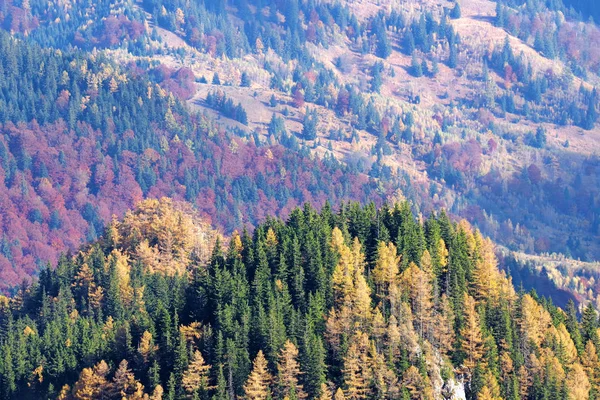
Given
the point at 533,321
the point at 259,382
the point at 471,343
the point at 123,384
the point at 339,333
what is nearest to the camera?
the point at 259,382

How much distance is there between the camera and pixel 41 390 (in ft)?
585

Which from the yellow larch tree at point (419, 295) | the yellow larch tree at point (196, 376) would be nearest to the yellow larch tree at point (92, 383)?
the yellow larch tree at point (196, 376)

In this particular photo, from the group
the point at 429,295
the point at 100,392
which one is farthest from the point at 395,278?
the point at 100,392

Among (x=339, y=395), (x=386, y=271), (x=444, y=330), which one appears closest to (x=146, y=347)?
(x=339, y=395)

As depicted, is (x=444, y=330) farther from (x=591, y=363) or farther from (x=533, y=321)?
(x=591, y=363)

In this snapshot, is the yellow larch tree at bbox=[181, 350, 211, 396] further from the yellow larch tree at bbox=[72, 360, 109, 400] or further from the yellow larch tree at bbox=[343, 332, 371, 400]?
the yellow larch tree at bbox=[343, 332, 371, 400]

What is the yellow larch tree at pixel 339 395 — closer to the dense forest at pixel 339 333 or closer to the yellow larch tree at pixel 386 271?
the dense forest at pixel 339 333

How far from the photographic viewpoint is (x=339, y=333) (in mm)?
157875

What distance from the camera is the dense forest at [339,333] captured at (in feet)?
502

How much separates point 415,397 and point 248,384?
17182 millimetres

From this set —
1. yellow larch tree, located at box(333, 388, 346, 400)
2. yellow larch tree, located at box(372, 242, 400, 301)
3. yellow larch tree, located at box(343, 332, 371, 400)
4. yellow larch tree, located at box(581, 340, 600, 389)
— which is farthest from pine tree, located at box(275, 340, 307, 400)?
yellow larch tree, located at box(581, 340, 600, 389)

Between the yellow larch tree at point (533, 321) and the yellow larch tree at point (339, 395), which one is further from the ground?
the yellow larch tree at point (339, 395)

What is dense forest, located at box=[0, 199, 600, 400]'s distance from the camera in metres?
153

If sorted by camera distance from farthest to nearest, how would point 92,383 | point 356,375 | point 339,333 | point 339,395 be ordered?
point 92,383, point 339,333, point 356,375, point 339,395
